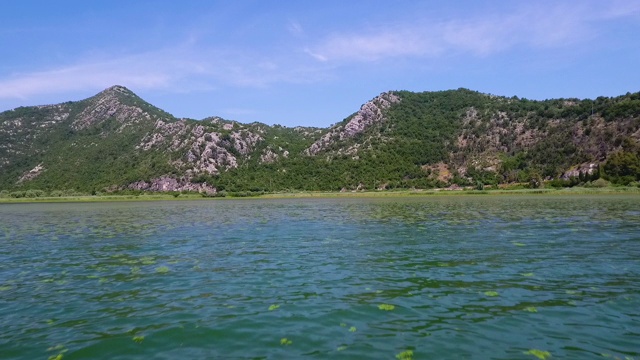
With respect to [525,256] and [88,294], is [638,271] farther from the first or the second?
[88,294]

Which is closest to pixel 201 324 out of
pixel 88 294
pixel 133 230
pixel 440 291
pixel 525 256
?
pixel 88 294

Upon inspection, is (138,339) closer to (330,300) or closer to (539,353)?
(330,300)

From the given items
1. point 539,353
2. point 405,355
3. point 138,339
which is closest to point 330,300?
point 405,355

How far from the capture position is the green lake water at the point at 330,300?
475 inches

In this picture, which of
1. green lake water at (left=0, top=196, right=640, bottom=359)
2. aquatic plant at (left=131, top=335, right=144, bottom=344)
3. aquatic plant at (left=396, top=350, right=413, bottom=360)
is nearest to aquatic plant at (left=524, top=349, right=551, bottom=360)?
green lake water at (left=0, top=196, right=640, bottom=359)

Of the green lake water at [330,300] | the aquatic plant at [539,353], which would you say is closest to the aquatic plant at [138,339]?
the green lake water at [330,300]

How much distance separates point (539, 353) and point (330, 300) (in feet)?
25.5

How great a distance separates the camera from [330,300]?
16750mm

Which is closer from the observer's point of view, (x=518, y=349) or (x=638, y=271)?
(x=518, y=349)

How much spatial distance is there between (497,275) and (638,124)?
196 m

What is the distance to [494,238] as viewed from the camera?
33531mm

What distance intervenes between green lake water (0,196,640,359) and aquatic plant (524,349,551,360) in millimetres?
79

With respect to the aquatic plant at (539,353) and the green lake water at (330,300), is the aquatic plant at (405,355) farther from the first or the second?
the aquatic plant at (539,353)

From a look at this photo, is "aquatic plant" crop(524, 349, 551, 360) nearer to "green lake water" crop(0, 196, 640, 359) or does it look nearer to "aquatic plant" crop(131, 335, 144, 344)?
"green lake water" crop(0, 196, 640, 359)
